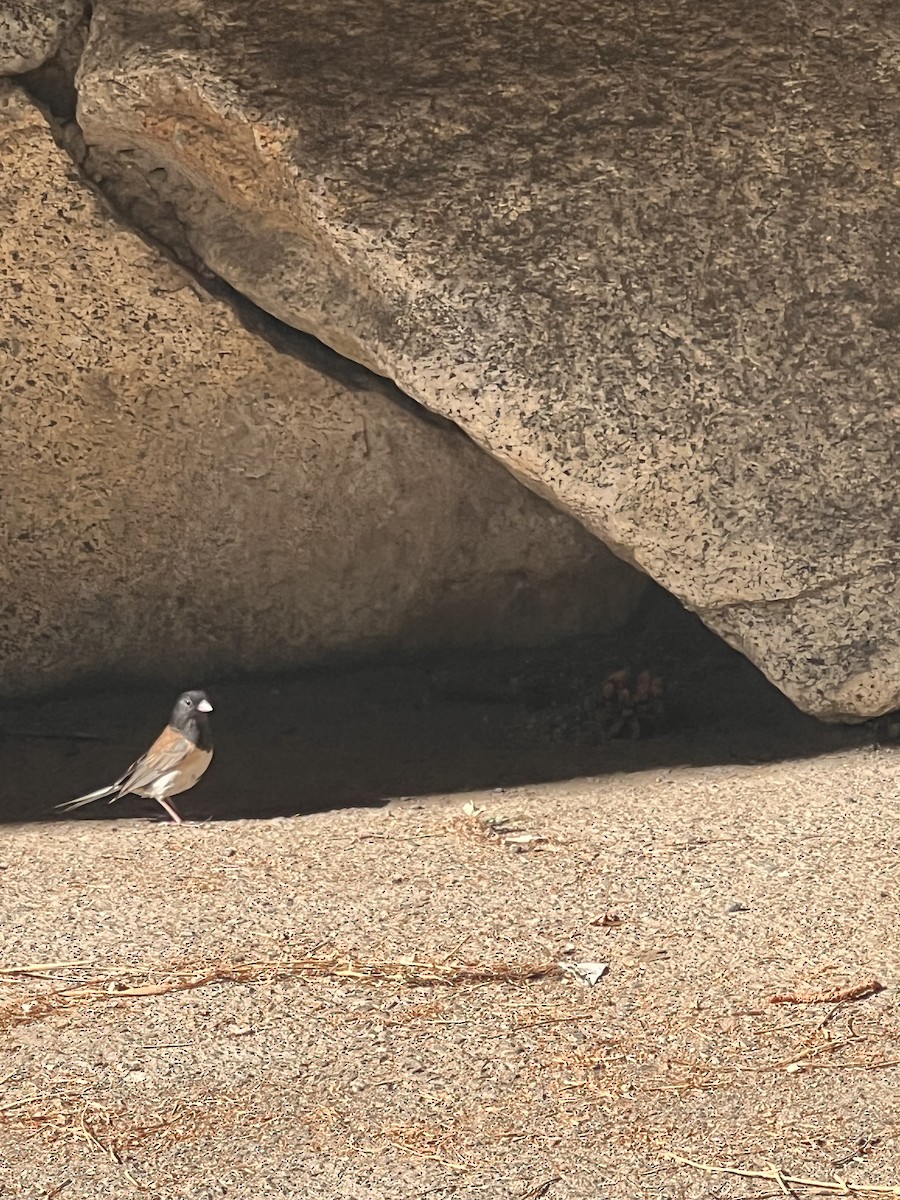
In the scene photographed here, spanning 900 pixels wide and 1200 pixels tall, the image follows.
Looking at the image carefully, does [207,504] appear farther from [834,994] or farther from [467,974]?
[834,994]

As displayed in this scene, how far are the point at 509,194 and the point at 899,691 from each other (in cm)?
164

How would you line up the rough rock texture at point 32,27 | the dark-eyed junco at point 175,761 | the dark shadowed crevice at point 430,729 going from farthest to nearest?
1. the dark shadowed crevice at point 430,729
2. the dark-eyed junco at point 175,761
3. the rough rock texture at point 32,27

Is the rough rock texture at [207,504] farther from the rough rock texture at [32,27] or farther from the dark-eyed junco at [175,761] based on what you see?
the dark-eyed junco at [175,761]

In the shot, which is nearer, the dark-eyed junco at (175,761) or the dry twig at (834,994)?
the dry twig at (834,994)

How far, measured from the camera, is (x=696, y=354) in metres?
4.00

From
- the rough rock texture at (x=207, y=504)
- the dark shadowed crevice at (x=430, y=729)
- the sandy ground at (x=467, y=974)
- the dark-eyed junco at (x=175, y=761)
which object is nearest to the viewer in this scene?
the sandy ground at (x=467, y=974)

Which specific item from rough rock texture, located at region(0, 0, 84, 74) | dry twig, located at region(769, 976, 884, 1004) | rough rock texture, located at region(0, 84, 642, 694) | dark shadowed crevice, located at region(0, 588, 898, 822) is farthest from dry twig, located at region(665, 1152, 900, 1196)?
rough rock texture, located at region(0, 0, 84, 74)

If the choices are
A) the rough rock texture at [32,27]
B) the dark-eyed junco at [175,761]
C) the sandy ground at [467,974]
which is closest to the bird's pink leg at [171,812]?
the dark-eyed junco at [175,761]

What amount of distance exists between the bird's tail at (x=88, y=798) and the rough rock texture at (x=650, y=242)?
1316 millimetres

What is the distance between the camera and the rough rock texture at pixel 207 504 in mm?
4559

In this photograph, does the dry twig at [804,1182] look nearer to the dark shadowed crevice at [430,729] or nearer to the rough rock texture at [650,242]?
the dark shadowed crevice at [430,729]

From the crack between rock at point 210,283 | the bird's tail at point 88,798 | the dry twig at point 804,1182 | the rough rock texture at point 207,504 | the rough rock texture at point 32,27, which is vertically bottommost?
the bird's tail at point 88,798

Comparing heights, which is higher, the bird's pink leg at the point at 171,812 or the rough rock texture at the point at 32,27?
the rough rock texture at the point at 32,27

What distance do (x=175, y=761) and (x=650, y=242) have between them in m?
1.81
